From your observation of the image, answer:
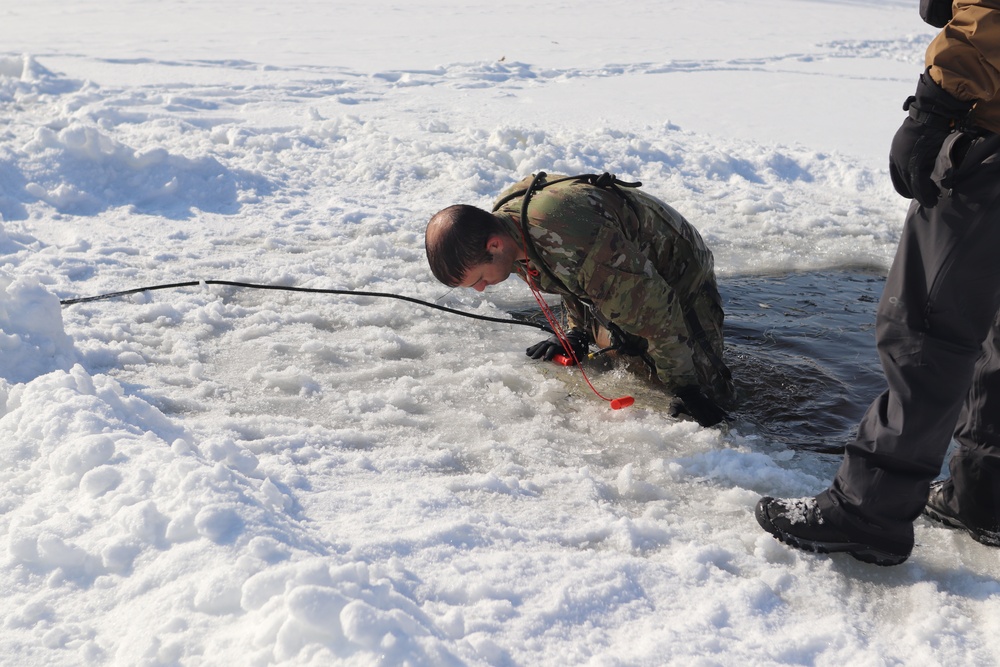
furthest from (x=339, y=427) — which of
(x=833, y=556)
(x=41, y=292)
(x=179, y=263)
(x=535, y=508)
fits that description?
(x=179, y=263)

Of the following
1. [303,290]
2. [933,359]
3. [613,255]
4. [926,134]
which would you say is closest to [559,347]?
[613,255]

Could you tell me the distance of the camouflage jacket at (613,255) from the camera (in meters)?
3.05

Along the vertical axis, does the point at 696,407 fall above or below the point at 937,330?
below

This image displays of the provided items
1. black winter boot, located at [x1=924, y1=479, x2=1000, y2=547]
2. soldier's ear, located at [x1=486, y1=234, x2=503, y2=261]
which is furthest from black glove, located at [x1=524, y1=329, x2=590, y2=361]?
black winter boot, located at [x1=924, y1=479, x2=1000, y2=547]

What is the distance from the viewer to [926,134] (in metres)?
2.06

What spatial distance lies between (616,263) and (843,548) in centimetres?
123

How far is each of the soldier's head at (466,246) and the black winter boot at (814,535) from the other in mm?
1248

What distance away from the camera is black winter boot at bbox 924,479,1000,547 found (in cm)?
250

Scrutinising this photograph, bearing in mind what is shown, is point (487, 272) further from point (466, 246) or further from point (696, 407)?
point (696, 407)

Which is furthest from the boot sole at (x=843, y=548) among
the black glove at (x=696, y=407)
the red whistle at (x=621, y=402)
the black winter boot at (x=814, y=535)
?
the red whistle at (x=621, y=402)

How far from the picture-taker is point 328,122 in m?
7.39

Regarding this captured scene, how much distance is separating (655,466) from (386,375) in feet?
4.30

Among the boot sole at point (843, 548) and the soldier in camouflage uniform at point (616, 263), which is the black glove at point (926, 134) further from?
the soldier in camouflage uniform at point (616, 263)

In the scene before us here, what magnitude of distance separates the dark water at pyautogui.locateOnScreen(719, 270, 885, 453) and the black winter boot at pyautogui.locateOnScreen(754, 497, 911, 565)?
0.85m
